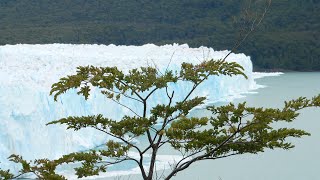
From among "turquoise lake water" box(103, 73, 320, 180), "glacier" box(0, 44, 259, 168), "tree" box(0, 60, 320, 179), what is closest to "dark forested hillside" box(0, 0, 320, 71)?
"glacier" box(0, 44, 259, 168)

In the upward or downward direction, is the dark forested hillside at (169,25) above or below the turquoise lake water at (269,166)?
above

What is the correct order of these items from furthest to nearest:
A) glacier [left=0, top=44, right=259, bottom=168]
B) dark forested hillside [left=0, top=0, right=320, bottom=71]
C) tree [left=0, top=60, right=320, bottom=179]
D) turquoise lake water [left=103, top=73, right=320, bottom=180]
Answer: dark forested hillside [left=0, top=0, right=320, bottom=71] → turquoise lake water [left=103, top=73, right=320, bottom=180] → glacier [left=0, top=44, right=259, bottom=168] → tree [left=0, top=60, right=320, bottom=179]

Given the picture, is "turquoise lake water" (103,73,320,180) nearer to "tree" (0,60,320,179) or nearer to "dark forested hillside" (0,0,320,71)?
"tree" (0,60,320,179)

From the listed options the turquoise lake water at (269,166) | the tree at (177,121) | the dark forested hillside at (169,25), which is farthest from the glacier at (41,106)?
the dark forested hillside at (169,25)

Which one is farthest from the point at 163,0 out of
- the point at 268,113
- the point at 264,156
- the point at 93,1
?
the point at 268,113

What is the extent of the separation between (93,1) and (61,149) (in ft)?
209

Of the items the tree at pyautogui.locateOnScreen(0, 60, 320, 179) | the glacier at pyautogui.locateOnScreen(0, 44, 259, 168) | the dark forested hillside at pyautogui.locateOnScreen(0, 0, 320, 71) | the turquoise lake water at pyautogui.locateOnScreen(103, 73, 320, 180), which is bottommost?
the turquoise lake water at pyautogui.locateOnScreen(103, 73, 320, 180)

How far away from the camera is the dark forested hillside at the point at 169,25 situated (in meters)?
57.8

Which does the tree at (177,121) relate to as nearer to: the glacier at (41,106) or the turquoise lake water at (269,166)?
the glacier at (41,106)

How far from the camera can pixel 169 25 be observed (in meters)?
69.6

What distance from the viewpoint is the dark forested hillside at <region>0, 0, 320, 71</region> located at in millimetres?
57781

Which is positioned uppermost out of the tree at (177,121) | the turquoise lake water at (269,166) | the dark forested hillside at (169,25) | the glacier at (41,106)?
the dark forested hillside at (169,25)

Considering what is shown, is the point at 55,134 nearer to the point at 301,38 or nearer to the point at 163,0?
the point at 301,38

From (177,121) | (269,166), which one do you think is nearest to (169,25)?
(269,166)
